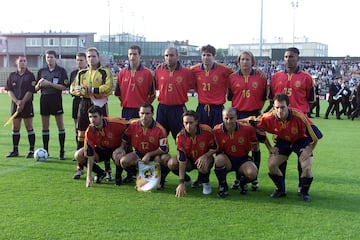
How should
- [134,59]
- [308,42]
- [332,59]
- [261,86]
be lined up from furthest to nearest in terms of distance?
[308,42]
[332,59]
[134,59]
[261,86]

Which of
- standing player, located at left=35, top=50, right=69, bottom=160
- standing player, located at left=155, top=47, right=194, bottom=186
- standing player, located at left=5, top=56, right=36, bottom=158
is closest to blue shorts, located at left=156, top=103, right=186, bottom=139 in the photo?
standing player, located at left=155, top=47, right=194, bottom=186

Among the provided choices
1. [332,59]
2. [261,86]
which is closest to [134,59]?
[261,86]

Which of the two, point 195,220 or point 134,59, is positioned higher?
point 134,59

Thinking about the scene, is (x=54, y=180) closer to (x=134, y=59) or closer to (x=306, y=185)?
(x=134, y=59)

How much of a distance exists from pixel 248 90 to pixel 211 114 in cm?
64

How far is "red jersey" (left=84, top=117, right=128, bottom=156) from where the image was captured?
5.95 m

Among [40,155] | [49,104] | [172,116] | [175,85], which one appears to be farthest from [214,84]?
[40,155]

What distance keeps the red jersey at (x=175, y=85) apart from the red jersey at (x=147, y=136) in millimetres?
601

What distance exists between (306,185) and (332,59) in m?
39.2

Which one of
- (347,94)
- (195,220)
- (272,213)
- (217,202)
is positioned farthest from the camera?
(347,94)

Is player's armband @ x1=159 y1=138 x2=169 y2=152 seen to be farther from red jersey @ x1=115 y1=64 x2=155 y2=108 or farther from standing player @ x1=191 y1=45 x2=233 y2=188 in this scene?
red jersey @ x1=115 y1=64 x2=155 y2=108

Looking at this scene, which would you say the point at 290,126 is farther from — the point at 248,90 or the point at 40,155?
the point at 40,155

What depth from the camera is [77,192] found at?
217 inches

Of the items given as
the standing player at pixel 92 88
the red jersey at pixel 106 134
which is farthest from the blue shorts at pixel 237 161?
the standing player at pixel 92 88
